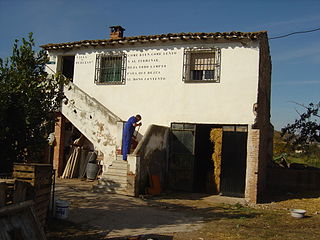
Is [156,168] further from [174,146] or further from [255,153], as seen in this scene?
[255,153]

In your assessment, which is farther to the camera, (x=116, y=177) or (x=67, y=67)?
(x=67, y=67)

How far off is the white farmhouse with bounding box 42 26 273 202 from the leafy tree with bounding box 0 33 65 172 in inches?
182

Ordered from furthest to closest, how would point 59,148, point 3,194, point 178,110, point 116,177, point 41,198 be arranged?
point 59,148 → point 178,110 → point 116,177 → point 41,198 → point 3,194

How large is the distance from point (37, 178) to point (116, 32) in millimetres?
11267

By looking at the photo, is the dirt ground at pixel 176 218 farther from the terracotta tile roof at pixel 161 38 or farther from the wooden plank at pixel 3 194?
the terracotta tile roof at pixel 161 38

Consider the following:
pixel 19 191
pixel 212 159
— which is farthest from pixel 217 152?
pixel 19 191

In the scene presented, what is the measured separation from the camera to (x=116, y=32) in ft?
52.4

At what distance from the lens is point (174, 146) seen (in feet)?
44.5

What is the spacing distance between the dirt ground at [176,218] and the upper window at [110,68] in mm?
5029

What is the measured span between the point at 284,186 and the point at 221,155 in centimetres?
458

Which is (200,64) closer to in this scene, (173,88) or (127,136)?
(173,88)

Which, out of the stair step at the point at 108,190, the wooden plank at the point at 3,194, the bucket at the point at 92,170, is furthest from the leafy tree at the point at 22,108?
the bucket at the point at 92,170

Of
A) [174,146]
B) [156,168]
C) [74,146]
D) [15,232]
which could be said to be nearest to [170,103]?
[174,146]

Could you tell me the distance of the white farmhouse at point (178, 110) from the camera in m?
12.2
